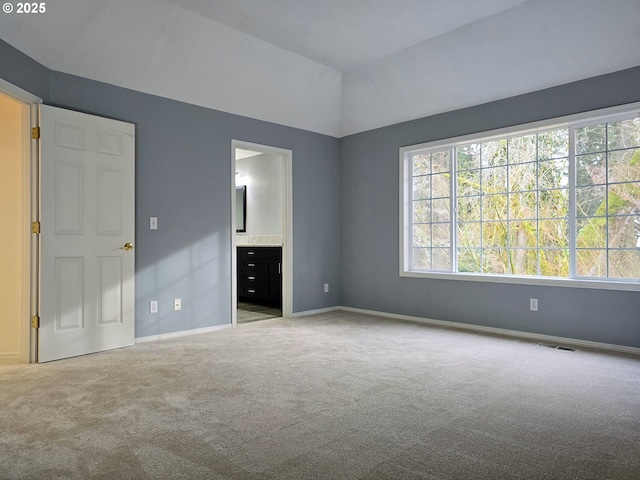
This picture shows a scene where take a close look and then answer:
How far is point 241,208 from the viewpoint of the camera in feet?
26.3

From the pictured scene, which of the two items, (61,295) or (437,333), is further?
(437,333)

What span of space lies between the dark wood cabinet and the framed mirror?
868 mm

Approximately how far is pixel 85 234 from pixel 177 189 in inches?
41.4

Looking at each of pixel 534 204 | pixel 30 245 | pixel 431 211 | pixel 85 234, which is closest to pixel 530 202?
pixel 534 204

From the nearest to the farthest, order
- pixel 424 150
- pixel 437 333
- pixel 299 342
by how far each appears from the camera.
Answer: pixel 299 342
pixel 437 333
pixel 424 150

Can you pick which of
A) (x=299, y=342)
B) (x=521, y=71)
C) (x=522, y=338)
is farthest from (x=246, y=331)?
(x=521, y=71)

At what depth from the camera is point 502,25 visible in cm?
399

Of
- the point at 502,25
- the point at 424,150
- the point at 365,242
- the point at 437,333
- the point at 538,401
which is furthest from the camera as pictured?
the point at 365,242

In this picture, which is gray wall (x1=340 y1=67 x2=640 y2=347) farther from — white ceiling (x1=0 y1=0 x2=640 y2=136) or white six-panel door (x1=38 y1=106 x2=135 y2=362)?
white six-panel door (x1=38 y1=106 x2=135 y2=362)

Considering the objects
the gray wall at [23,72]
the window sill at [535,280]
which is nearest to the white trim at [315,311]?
the window sill at [535,280]

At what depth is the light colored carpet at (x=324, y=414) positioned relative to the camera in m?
1.92

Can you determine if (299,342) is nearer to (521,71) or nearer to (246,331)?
(246,331)

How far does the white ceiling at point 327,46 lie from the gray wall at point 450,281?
175mm

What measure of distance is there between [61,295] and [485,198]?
13.9 ft
